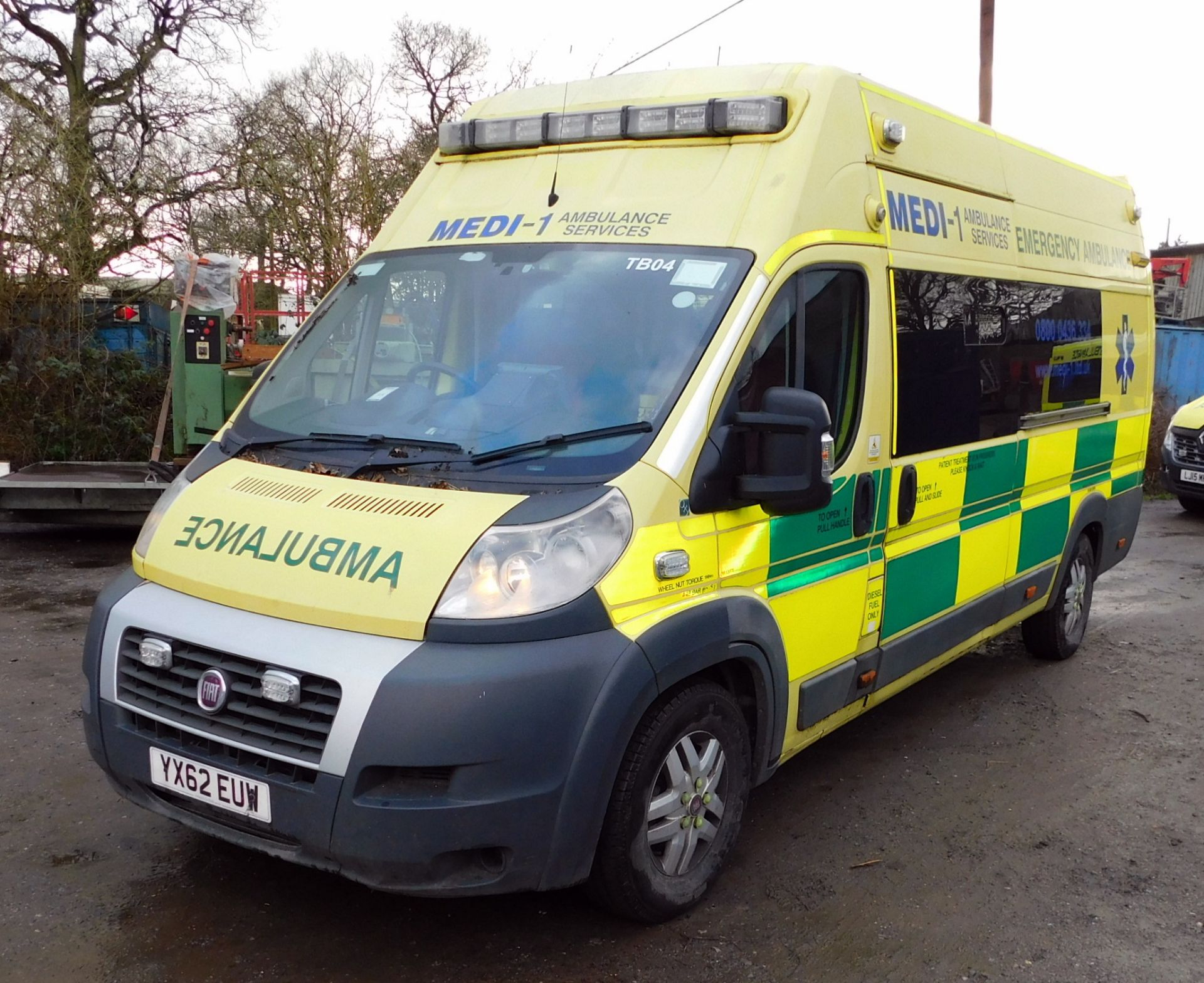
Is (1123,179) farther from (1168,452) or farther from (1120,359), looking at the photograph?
(1168,452)

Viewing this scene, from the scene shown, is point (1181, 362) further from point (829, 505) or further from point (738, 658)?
point (738, 658)

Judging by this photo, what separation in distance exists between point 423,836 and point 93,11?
19.4 m

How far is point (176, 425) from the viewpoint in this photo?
1034 centimetres

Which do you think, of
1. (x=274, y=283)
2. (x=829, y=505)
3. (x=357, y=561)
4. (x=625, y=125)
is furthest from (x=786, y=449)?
(x=274, y=283)

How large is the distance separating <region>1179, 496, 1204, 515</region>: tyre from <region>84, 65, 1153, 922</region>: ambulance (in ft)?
29.4

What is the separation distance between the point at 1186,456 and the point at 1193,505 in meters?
0.88

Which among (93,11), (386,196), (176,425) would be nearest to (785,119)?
(176,425)

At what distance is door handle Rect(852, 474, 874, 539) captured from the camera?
3.89m

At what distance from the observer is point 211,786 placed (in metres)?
2.97

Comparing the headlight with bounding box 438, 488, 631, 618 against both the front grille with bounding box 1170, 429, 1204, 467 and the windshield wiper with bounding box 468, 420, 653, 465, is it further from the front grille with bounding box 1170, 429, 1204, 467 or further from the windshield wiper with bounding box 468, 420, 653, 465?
the front grille with bounding box 1170, 429, 1204, 467

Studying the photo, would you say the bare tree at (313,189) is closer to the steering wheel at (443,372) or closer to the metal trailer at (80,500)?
the metal trailer at (80,500)

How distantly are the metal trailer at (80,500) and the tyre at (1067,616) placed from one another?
610 centimetres

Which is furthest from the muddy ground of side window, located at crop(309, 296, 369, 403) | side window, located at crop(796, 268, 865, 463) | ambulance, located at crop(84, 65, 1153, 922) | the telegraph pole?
the telegraph pole

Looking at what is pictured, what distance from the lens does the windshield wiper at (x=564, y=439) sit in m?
3.17
